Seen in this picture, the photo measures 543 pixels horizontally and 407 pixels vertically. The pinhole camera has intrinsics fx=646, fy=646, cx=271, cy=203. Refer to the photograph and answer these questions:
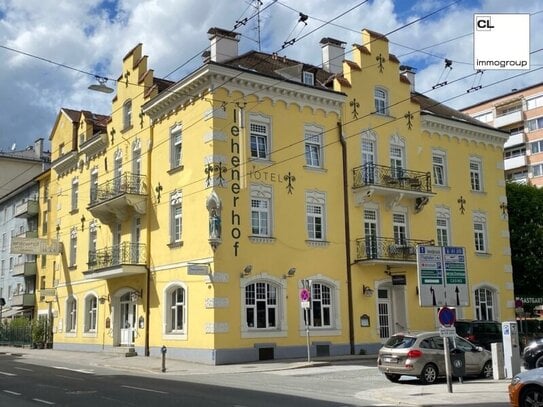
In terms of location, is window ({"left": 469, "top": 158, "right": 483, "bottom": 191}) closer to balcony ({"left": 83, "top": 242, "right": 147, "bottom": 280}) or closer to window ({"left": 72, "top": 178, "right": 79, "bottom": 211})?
balcony ({"left": 83, "top": 242, "right": 147, "bottom": 280})

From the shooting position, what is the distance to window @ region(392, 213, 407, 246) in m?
31.1

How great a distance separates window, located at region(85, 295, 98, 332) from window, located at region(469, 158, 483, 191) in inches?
863

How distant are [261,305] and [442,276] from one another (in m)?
11.8

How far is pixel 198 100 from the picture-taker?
2734 centimetres

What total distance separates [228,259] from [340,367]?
20.1ft

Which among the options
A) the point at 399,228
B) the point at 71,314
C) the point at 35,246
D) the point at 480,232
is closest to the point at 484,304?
the point at 480,232

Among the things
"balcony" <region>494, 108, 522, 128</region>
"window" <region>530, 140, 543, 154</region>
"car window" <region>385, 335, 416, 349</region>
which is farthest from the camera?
"balcony" <region>494, 108, 522, 128</region>

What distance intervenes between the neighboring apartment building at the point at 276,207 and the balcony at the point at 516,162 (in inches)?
1279

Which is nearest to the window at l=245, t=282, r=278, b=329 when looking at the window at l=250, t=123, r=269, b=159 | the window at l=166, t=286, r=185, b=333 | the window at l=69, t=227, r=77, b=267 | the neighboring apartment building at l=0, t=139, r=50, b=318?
the window at l=166, t=286, r=185, b=333

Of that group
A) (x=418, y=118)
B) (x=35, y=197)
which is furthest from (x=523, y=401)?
(x=35, y=197)

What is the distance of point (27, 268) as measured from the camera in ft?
162

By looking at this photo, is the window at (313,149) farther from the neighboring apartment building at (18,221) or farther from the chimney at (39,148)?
the chimney at (39,148)

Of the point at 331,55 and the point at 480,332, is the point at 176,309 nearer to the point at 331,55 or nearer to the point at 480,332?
the point at 480,332

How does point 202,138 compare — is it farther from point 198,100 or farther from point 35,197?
point 35,197
